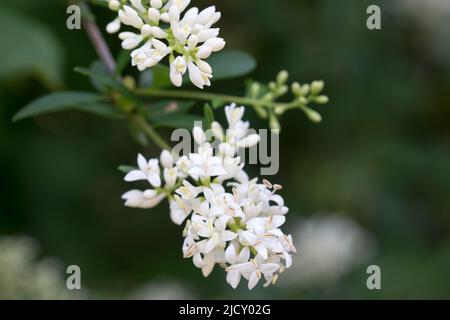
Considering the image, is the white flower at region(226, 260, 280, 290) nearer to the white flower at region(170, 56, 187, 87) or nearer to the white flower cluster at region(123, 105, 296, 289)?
the white flower cluster at region(123, 105, 296, 289)

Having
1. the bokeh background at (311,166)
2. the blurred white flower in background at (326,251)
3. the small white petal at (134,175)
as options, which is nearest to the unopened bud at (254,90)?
the small white petal at (134,175)

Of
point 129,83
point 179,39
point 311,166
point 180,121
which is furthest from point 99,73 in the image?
point 311,166

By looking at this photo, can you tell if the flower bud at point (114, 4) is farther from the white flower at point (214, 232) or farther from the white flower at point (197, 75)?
the white flower at point (214, 232)

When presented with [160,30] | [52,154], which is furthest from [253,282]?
[52,154]

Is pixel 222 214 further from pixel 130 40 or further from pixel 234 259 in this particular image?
pixel 130 40
